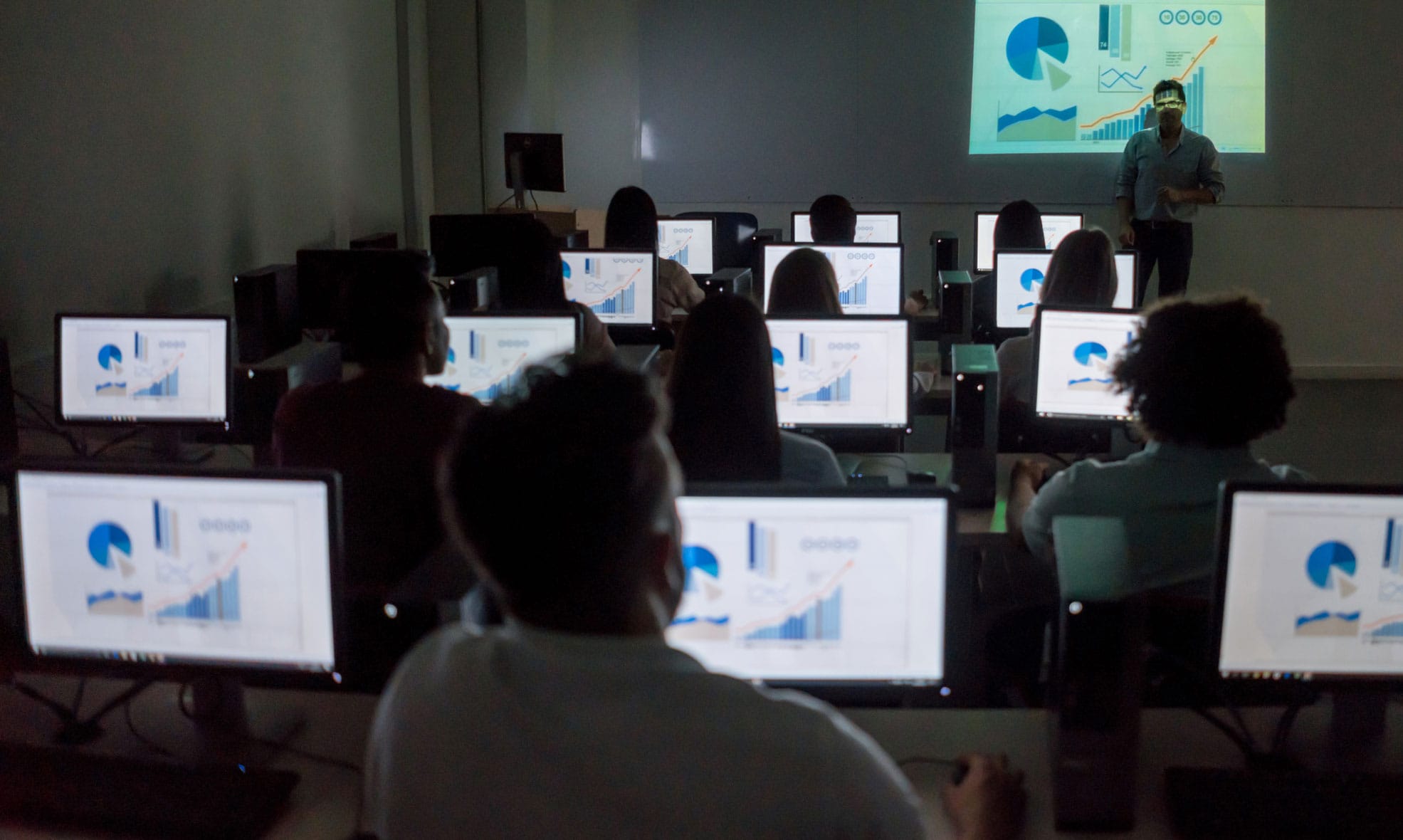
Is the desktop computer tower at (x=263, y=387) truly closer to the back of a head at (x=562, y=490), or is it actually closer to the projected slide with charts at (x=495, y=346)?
the projected slide with charts at (x=495, y=346)

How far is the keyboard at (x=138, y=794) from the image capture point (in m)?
1.61

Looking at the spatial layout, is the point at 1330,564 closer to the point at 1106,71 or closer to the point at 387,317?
the point at 387,317

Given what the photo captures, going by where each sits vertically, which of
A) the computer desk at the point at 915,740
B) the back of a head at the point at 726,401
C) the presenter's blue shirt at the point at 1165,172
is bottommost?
the computer desk at the point at 915,740

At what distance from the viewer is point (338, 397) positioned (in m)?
2.42

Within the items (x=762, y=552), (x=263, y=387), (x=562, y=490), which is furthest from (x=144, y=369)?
(x=562, y=490)

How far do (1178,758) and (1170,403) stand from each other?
0.64 metres

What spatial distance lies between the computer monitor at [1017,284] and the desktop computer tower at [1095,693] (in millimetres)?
3922

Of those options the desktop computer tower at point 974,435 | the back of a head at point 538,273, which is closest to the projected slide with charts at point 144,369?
the back of a head at point 538,273

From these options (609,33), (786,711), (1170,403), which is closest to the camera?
(786,711)

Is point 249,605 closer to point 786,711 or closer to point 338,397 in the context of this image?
point 338,397

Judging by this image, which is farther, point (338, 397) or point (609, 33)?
Answer: point (609, 33)

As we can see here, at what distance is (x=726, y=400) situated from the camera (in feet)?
8.70

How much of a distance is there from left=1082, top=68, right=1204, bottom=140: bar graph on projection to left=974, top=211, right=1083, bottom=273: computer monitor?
3.59 feet

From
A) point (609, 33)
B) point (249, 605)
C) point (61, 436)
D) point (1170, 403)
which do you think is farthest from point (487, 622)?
point (609, 33)
